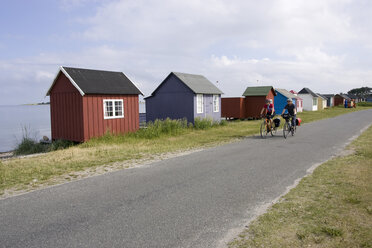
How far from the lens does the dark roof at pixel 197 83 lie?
924 inches

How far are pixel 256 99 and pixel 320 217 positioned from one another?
99.8ft

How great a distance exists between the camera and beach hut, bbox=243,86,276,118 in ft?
112

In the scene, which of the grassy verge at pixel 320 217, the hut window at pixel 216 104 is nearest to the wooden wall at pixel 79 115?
the hut window at pixel 216 104

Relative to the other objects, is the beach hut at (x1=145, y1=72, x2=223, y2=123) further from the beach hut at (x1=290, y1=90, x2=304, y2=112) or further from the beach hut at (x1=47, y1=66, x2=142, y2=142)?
the beach hut at (x1=290, y1=90, x2=304, y2=112)

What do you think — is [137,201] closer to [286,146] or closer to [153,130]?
[286,146]

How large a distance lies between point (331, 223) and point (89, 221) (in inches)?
144

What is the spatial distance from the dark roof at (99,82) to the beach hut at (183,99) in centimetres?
585

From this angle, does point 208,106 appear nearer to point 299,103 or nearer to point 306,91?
point 299,103

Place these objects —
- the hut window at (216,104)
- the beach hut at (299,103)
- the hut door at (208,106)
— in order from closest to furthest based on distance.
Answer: the hut door at (208,106), the hut window at (216,104), the beach hut at (299,103)

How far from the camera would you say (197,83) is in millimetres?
24891

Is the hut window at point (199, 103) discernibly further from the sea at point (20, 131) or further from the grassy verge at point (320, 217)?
the grassy verge at point (320, 217)

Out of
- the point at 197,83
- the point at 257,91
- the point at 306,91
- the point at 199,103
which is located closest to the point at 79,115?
the point at 199,103

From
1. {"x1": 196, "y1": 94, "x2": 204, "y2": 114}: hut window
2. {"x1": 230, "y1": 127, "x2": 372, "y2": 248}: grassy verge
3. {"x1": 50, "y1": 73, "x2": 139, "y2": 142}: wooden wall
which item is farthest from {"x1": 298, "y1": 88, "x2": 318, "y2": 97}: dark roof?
{"x1": 230, "y1": 127, "x2": 372, "y2": 248}: grassy verge

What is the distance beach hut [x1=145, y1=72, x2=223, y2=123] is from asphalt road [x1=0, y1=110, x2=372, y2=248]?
14423 mm
